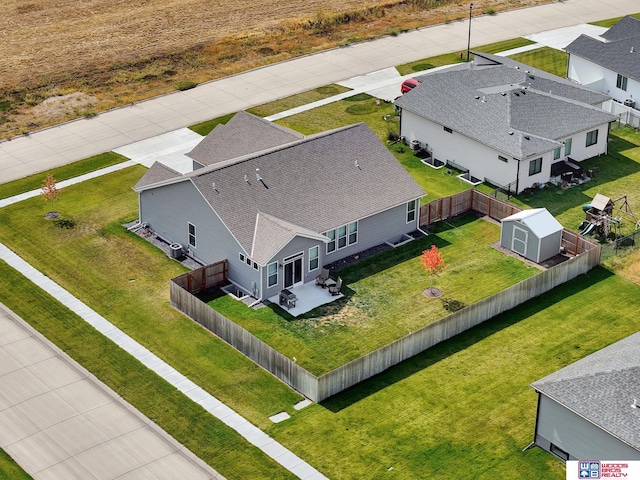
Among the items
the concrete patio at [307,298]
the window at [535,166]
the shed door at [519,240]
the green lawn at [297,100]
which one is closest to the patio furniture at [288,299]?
the concrete patio at [307,298]

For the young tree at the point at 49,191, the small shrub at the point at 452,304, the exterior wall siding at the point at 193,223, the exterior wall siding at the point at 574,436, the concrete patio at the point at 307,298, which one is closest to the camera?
the exterior wall siding at the point at 574,436

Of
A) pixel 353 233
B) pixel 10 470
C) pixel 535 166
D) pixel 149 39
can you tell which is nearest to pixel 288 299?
pixel 353 233

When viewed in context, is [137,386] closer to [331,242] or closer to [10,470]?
[10,470]

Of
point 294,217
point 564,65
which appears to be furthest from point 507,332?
point 564,65

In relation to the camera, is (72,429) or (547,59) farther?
(547,59)

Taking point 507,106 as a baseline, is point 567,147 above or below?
below

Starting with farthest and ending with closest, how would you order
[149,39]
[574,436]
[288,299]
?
[149,39] → [288,299] → [574,436]

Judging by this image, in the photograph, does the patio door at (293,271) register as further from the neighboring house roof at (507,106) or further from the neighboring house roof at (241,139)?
the neighboring house roof at (507,106)
